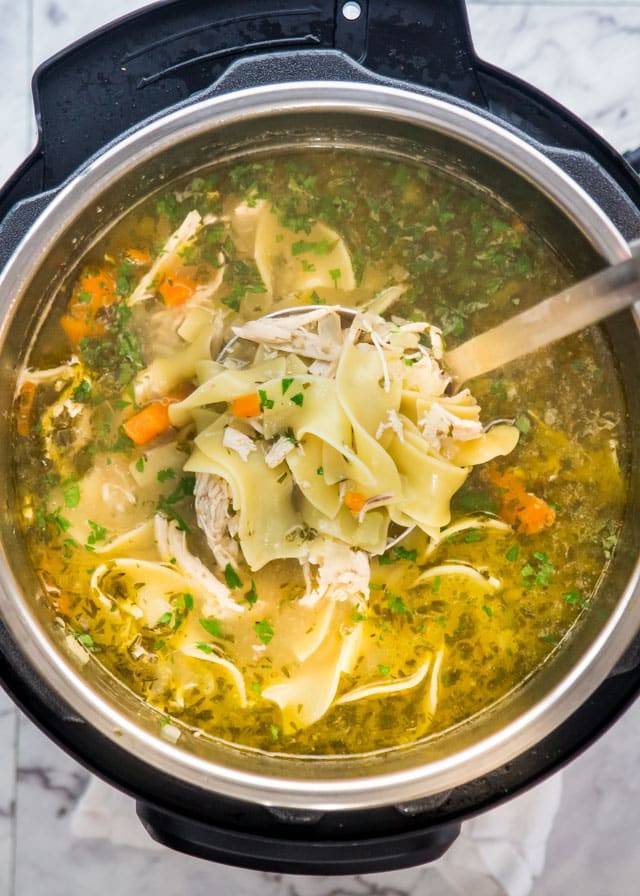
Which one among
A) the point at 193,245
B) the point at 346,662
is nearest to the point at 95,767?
the point at 346,662

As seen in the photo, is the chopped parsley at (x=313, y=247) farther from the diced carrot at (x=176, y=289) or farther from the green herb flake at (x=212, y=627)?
the green herb flake at (x=212, y=627)

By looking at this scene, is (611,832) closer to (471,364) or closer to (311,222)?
(471,364)

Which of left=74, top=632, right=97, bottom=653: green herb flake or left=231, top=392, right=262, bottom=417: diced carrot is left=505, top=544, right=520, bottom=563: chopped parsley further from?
left=74, top=632, right=97, bottom=653: green herb flake

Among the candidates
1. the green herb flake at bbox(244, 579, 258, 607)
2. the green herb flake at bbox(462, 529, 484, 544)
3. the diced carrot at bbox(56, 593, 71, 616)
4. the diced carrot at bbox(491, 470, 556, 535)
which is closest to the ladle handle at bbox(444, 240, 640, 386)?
the diced carrot at bbox(491, 470, 556, 535)

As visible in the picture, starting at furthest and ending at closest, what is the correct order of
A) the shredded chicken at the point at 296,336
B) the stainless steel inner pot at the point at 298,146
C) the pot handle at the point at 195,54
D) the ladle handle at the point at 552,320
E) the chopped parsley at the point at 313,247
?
the chopped parsley at the point at 313,247, the shredded chicken at the point at 296,336, the pot handle at the point at 195,54, the stainless steel inner pot at the point at 298,146, the ladle handle at the point at 552,320

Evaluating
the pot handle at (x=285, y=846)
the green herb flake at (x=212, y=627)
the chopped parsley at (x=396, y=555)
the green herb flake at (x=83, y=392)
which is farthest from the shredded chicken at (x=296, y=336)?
the pot handle at (x=285, y=846)

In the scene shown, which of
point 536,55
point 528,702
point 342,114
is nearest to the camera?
point 342,114

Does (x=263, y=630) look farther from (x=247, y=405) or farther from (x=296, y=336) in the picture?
(x=296, y=336)

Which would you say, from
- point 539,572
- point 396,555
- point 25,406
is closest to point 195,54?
point 25,406
